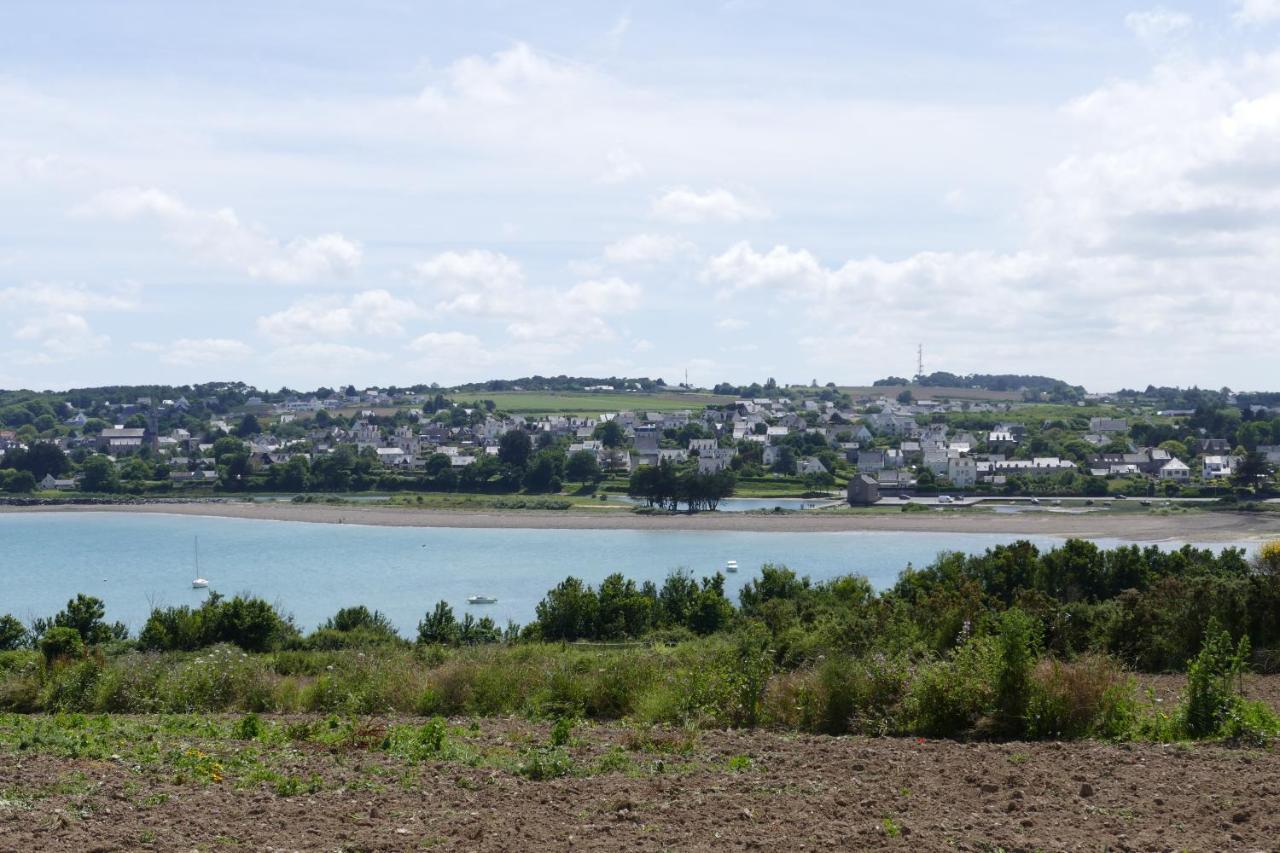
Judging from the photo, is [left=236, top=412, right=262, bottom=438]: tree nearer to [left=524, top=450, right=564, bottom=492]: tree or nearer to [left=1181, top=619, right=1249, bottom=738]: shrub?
[left=524, top=450, right=564, bottom=492]: tree

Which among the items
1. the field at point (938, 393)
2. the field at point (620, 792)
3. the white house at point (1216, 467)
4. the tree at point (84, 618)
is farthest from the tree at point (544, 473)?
the field at point (938, 393)

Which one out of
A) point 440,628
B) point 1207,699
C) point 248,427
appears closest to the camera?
point 1207,699

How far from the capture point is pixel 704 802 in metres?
6.40

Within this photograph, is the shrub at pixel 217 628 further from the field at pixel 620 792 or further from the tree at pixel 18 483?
the tree at pixel 18 483

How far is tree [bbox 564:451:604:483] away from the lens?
72250mm

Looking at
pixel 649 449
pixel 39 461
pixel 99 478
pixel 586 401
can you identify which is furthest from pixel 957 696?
pixel 586 401

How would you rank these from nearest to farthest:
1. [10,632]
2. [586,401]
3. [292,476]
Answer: [10,632], [292,476], [586,401]

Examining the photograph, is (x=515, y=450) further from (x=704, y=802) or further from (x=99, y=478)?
(x=704, y=802)

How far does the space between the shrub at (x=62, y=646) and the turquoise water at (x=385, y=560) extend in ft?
50.6

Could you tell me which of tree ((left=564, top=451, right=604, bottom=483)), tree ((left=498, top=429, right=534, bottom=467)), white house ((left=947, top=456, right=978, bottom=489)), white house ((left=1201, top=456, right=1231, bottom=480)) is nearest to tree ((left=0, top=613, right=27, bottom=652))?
tree ((left=564, top=451, right=604, bottom=483))

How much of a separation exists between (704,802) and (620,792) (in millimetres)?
507

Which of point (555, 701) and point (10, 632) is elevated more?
point (555, 701)

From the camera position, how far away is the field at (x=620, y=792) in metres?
5.81

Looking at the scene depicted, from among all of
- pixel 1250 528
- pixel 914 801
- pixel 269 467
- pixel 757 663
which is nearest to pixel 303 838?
pixel 914 801
